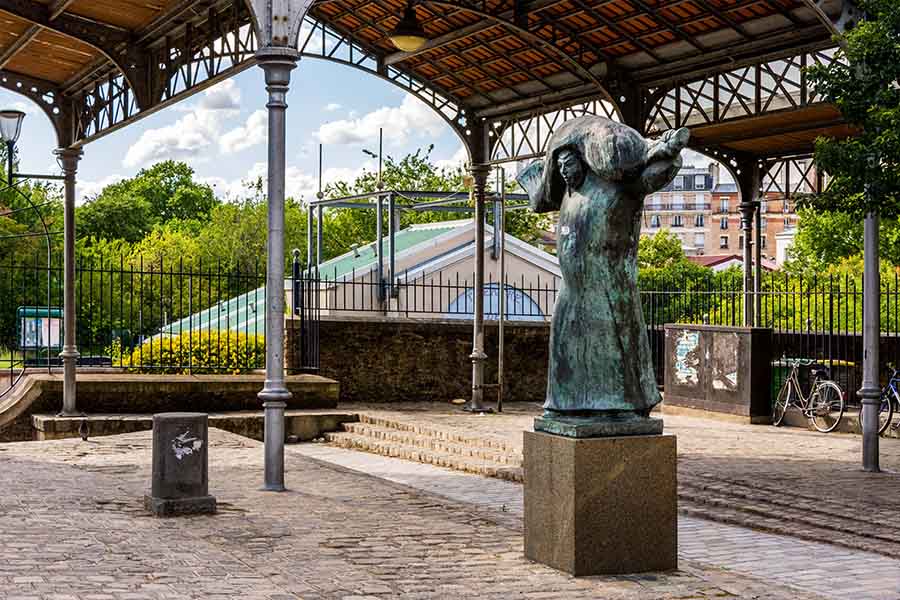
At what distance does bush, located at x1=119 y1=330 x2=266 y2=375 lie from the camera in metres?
18.4

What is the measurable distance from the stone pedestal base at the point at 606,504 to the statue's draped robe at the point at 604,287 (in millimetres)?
310

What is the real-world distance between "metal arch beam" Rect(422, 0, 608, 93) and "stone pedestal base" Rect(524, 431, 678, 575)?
31.2 feet

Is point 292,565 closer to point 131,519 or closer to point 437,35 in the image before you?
point 131,519

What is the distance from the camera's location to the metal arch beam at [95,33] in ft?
45.6

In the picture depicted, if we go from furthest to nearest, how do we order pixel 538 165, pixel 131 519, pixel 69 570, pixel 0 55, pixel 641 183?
pixel 0 55
pixel 131 519
pixel 538 165
pixel 641 183
pixel 69 570

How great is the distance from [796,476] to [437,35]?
974 cm

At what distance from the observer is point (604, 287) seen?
7441 mm

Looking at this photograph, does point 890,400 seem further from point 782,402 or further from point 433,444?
point 433,444

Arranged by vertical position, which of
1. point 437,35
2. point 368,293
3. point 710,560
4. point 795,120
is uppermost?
point 437,35

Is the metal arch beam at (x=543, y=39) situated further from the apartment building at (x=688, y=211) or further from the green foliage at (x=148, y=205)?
the apartment building at (x=688, y=211)

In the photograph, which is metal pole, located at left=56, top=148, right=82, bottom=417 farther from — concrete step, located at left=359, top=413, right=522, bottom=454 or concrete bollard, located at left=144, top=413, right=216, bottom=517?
concrete bollard, located at left=144, top=413, right=216, bottom=517

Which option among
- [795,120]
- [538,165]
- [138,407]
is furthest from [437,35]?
[538,165]

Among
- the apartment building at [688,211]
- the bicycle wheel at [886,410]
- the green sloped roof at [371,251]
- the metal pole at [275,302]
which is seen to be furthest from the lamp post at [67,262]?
the apartment building at [688,211]

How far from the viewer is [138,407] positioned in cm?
1650
